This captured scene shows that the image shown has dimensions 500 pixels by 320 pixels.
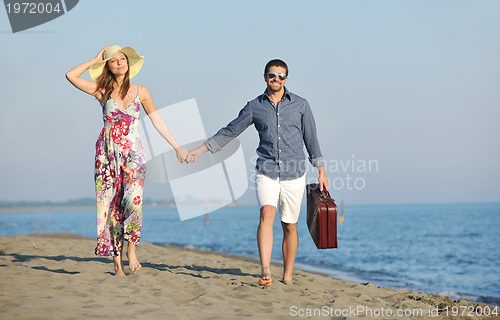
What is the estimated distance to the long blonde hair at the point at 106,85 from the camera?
245 inches

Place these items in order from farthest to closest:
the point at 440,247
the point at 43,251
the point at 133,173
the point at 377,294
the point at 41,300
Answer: the point at 440,247 → the point at 43,251 → the point at 377,294 → the point at 133,173 → the point at 41,300

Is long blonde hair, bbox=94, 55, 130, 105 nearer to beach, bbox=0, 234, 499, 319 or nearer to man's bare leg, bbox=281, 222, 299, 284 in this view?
beach, bbox=0, 234, 499, 319

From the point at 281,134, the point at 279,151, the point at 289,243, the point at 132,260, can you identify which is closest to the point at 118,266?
the point at 132,260

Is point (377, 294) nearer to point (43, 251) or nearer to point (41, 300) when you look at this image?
point (41, 300)

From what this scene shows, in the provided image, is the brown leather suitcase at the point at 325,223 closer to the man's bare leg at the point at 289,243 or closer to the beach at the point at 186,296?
the man's bare leg at the point at 289,243

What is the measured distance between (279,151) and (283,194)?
1.37 feet

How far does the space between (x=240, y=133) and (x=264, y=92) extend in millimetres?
469

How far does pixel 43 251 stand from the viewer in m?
9.19

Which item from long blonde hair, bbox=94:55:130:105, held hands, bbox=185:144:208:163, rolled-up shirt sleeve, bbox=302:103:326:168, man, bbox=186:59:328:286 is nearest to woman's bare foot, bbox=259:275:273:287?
man, bbox=186:59:328:286

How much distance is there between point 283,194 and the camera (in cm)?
621

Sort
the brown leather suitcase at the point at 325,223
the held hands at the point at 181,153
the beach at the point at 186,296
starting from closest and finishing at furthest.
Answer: the beach at the point at 186,296 < the brown leather suitcase at the point at 325,223 < the held hands at the point at 181,153

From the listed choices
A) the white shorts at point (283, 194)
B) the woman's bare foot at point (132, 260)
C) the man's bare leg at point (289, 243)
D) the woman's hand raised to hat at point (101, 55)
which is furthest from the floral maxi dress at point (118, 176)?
the man's bare leg at point (289, 243)

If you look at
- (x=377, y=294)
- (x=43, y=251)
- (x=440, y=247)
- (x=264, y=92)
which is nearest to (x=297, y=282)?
(x=377, y=294)

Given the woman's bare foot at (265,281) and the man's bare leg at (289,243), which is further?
the man's bare leg at (289,243)
